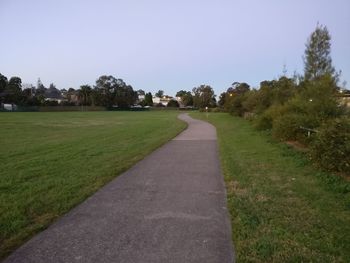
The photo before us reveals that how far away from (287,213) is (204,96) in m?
132

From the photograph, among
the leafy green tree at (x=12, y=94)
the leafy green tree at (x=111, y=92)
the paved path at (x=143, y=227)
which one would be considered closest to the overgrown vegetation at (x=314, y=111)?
the paved path at (x=143, y=227)

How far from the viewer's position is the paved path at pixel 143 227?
436 centimetres

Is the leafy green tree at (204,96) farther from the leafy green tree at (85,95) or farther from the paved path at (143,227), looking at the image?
the paved path at (143,227)

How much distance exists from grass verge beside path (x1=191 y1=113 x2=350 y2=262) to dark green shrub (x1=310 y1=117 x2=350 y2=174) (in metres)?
0.34

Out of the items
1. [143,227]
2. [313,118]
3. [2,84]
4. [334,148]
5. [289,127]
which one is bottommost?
[143,227]

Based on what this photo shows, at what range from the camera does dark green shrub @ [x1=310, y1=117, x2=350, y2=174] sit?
8666mm

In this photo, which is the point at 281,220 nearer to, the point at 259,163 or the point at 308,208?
the point at 308,208

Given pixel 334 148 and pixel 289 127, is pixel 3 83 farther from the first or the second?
pixel 334 148

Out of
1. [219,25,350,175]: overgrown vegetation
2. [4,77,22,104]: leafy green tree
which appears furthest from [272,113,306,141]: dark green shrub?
[4,77,22,104]: leafy green tree

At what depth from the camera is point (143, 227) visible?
5.30 m

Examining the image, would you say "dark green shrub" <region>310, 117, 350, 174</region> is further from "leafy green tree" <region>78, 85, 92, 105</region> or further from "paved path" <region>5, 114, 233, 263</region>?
"leafy green tree" <region>78, 85, 92, 105</region>

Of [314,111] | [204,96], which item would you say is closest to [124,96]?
[204,96]

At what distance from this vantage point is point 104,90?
430ft

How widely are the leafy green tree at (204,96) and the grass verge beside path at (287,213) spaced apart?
123167mm
